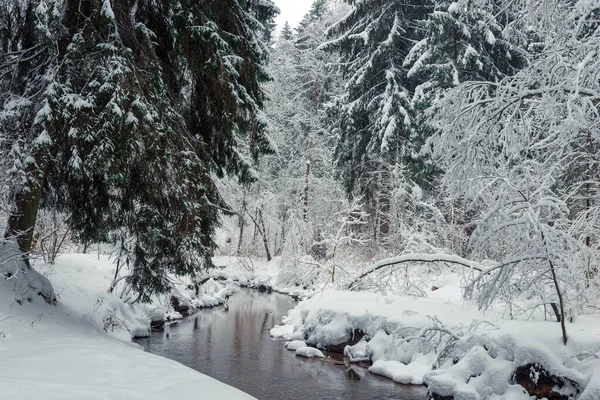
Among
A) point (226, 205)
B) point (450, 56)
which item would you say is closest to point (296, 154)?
point (450, 56)

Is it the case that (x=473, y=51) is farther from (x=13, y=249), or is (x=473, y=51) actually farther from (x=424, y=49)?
(x=13, y=249)

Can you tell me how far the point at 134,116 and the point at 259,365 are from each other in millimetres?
5996

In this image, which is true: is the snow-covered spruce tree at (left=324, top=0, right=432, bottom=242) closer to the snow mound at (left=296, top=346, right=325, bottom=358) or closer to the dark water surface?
the dark water surface

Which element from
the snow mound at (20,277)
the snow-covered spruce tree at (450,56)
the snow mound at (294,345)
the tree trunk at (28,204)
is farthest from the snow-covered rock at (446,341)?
the snow-covered spruce tree at (450,56)

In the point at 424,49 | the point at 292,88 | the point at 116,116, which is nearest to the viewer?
the point at 116,116

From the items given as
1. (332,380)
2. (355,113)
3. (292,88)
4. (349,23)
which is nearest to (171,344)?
(332,380)

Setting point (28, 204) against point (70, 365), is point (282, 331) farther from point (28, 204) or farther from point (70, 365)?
point (70, 365)

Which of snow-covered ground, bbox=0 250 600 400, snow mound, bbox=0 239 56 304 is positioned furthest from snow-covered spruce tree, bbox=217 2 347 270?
snow mound, bbox=0 239 56 304

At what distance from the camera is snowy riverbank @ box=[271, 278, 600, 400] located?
691 cm

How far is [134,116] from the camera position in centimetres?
617

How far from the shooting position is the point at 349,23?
22078 mm

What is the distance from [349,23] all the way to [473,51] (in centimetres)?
726

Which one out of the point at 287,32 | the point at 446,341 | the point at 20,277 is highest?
the point at 287,32

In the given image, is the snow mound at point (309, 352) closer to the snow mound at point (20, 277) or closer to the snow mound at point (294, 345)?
the snow mound at point (294, 345)
